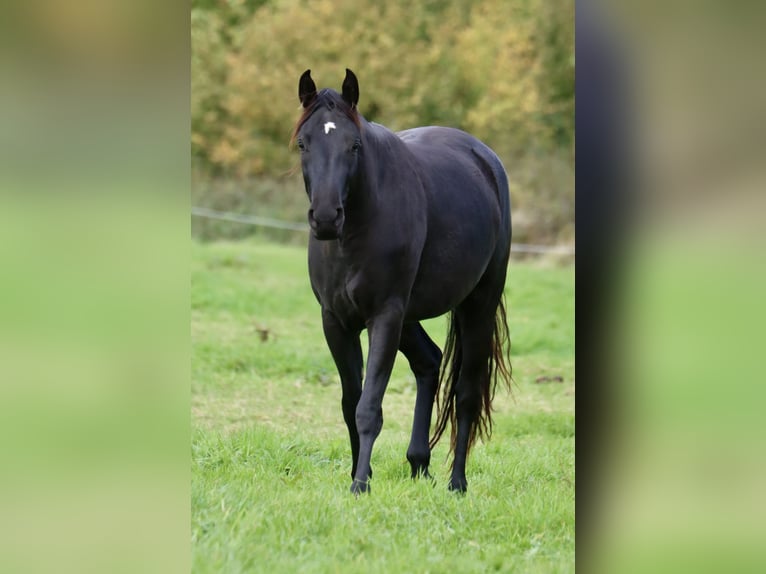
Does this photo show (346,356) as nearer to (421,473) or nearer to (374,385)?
(374,385)

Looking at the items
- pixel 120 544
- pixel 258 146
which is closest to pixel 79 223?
pixel 120 544

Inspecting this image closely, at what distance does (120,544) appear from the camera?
1833mm

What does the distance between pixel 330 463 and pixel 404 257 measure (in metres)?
1.42

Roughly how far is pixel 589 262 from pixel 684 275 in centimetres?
18

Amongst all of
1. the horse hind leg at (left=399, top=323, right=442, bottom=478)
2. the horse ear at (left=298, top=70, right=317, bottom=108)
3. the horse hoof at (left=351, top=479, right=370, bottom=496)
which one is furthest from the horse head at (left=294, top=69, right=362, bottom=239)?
the horse hind leg at (left=399, top=323, right=442, bottom=478)

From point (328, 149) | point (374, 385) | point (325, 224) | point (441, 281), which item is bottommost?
point (374, 385)

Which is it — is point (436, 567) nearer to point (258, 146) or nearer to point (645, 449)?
point (645, 449)

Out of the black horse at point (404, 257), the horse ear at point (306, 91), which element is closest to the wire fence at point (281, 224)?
the black horse at point (404, 257)

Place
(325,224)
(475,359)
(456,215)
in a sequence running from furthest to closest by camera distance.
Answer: (475,359)
(456,215)
(325,224)

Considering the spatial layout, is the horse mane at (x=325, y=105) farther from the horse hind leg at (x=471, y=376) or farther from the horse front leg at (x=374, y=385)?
the horse hind leg at (x=471, y=376)

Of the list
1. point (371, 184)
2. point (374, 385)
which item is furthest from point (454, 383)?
point (371, 184)

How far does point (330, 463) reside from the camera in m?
4.99

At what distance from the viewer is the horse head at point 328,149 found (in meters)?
3.59

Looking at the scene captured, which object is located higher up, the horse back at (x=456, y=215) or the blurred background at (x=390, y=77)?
the blurred background at (x=390, y=77)
